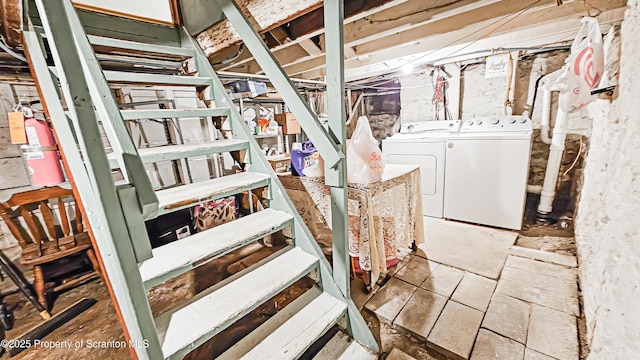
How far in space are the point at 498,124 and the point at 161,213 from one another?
332cm

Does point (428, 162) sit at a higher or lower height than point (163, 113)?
lower

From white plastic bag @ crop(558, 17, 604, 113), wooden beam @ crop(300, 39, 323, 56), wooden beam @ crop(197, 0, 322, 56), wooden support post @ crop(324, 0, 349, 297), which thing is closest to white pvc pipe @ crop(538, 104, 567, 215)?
white plastic bag @ crop(558, 17, 604, 113)

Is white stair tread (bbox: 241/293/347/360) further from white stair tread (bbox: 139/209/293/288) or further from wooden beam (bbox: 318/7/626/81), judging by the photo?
wooden beam (bbox: 318/7/626/81)

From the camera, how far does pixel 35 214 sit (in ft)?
7.70

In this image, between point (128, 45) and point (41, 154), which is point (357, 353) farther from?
point (41, 154)

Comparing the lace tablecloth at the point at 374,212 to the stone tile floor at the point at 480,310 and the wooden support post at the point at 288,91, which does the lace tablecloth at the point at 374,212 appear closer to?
the stone tile floor at the point at 480,310

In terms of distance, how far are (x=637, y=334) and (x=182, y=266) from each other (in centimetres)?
156

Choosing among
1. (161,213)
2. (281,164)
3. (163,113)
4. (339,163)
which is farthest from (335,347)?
(281,164)

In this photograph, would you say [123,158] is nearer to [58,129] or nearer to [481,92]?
[58,129]

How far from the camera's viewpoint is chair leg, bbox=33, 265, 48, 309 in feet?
6.07

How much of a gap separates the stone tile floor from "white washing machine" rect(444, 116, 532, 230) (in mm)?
616

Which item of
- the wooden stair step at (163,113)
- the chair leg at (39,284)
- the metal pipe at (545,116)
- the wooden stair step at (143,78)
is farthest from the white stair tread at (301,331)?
the metal pipe at (545,116)

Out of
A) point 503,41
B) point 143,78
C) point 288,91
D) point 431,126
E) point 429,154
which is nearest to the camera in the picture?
point 288,91

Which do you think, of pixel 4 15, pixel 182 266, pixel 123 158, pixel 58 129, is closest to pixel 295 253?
pixel 182 266
